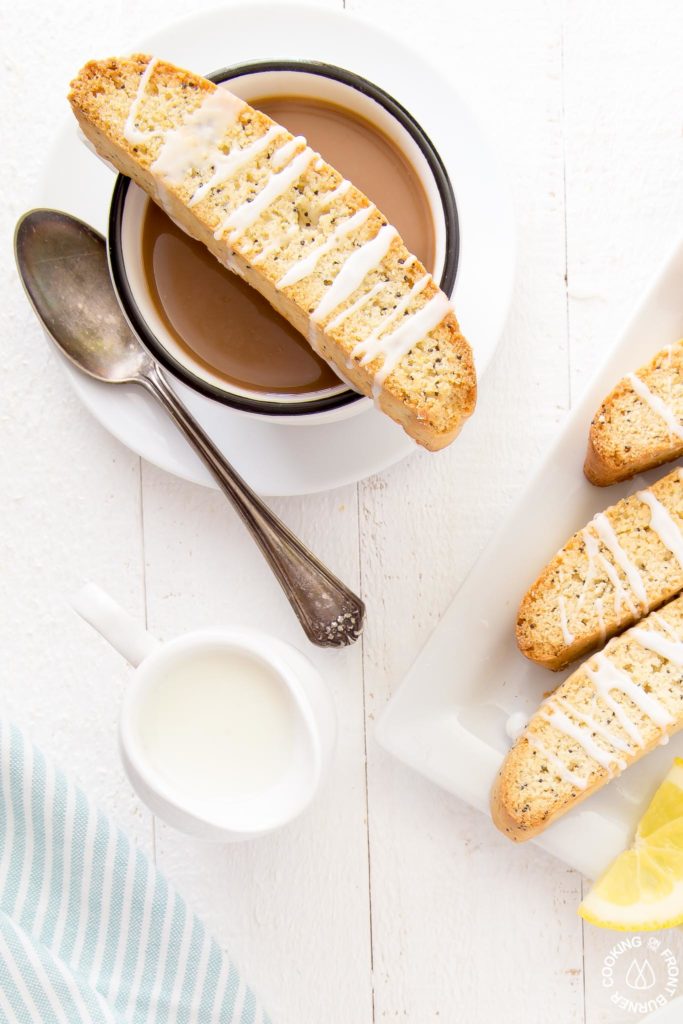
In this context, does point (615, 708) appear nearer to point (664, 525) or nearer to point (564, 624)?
point (564, 624)

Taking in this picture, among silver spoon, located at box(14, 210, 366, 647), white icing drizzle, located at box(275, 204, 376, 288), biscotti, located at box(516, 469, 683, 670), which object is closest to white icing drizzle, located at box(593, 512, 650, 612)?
biscotti, located at box(516, 469, 683, 670)

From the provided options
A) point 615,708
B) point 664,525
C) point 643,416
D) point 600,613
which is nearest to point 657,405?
point 643,416

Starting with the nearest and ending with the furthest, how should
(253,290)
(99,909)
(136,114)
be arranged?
(136,114)
(253,290)
(99,909)

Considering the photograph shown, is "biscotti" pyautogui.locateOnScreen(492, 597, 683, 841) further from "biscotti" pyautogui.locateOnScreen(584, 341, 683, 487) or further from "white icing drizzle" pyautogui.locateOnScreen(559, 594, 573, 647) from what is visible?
"biscotti" pyautogui.locateOnScreen(584, 341, 683, 487)

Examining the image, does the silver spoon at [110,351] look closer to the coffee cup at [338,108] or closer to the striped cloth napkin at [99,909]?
the coffee cup at [338,108]

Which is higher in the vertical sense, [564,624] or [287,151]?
[287,151]

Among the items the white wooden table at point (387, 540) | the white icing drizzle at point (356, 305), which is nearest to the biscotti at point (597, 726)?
the white wooden table at point (387, 540)
